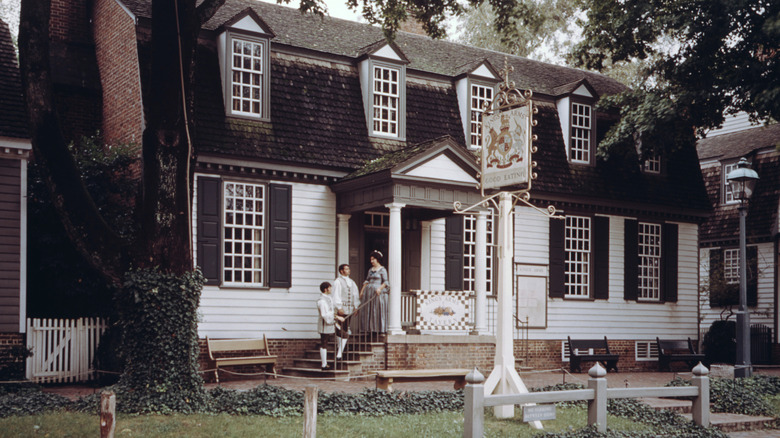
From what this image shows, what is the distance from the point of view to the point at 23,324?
55.8 feet

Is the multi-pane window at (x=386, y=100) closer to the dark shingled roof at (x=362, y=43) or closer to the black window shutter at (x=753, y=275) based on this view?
the dark shingled roof at (x=362, y=43)

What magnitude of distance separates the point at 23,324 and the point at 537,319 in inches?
442

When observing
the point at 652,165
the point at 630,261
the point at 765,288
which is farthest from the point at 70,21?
the point at 765,288

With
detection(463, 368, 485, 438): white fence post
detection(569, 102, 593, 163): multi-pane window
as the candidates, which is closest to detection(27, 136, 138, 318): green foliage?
detection(463, 368, 485, 438): white fence post

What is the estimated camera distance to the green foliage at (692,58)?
20875mm

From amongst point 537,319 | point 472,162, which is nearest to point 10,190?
point 472,162

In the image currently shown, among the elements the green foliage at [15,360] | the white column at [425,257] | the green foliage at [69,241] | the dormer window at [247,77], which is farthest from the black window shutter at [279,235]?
the green foliage at [15,360]

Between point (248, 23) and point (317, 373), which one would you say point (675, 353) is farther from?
point (248, 23)

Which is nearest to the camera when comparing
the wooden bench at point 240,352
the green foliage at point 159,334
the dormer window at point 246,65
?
the green foliage at point 159,334

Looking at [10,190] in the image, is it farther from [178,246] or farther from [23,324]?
[178,246]

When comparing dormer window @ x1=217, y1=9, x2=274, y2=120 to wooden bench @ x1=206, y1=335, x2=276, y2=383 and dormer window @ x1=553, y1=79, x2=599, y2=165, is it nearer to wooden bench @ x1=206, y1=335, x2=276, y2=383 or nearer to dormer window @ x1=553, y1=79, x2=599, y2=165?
wooden bench @ x1=206, y1=335, x2=276, y2=383

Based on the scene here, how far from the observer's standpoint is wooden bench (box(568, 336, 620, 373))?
2256 centimetres

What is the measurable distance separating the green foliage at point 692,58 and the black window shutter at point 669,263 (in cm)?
305

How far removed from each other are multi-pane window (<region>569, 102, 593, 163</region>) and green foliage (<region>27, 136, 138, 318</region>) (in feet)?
38.5
